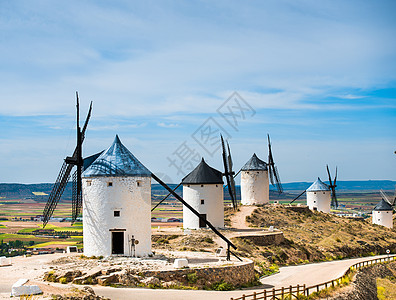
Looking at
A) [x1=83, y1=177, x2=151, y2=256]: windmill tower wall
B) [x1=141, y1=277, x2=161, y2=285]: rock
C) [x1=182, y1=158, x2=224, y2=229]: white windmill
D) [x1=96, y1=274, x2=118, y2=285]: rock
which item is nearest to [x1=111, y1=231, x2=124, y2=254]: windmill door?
[x1=83, y1=177, x2=151, y2=256]: windmill tower wall

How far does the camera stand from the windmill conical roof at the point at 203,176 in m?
38.4

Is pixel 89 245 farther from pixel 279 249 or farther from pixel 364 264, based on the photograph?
pixel 364 264

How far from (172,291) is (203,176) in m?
18.8

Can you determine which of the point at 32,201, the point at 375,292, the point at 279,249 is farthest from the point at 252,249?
the point at 32,201

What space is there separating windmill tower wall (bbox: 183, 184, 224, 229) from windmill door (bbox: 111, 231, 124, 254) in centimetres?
1317

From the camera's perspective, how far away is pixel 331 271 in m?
31.1

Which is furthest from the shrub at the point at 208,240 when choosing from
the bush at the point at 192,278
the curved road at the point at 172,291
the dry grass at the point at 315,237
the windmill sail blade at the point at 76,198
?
the bush at the point at 192,278

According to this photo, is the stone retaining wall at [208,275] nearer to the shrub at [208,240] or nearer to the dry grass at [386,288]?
the shrub at [208,240]

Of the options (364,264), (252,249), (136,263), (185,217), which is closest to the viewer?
(136,263)

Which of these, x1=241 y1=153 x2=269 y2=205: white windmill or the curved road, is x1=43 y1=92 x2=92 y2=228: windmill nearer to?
the curved road

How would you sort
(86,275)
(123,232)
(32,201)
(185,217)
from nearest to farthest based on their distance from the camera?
1. (86,275)
2. (123,232)
3. (185,217)
4. (32,201)

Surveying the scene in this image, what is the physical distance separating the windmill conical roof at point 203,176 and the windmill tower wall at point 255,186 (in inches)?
439

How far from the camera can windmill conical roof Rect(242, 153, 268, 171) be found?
50312 mm

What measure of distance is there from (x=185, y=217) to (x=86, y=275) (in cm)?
1889
